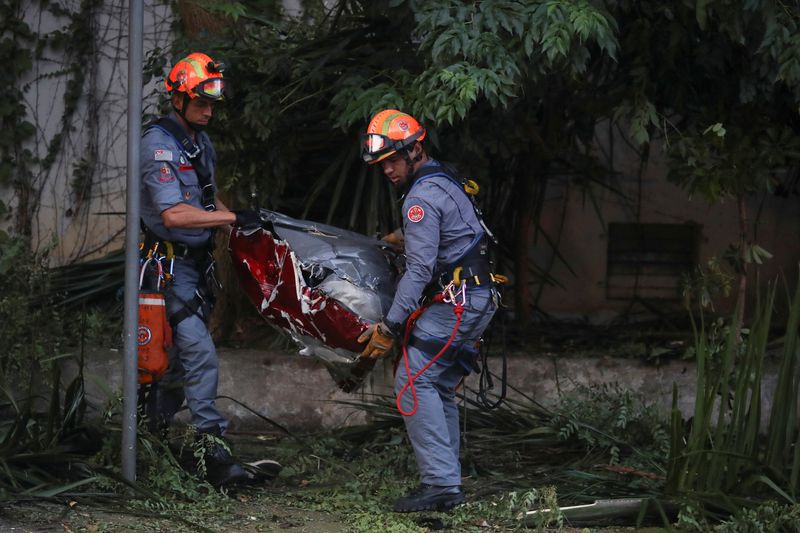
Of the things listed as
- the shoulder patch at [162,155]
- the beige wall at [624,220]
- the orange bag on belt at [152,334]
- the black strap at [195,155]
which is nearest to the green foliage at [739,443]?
the orange bag on belt at [152,334]

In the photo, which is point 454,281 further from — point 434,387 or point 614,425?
point 614,425

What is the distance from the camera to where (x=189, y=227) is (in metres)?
5.46

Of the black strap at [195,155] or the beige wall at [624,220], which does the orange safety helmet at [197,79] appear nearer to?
the black strap at [195,155]

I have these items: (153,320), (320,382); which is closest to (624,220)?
(320,382)

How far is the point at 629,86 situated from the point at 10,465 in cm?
383

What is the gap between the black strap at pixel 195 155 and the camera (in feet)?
18.5

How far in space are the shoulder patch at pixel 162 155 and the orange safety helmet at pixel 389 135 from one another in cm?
92

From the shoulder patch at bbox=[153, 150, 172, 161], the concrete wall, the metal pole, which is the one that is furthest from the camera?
the concrete wall

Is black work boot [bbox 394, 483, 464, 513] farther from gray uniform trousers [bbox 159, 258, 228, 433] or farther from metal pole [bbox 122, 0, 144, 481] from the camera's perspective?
metal pole [bbox 122, 0, 144, 481]

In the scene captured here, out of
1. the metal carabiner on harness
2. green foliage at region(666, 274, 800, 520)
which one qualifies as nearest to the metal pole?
the metal carabiner on harness

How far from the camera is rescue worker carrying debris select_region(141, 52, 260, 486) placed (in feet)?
18.2

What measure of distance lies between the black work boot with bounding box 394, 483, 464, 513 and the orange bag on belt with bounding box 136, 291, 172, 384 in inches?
50.5

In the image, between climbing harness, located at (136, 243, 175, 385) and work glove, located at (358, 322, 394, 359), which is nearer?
work glove, located at (358, 322, 394, 359)

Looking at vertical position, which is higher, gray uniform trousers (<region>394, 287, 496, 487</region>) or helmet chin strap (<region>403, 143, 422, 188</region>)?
helmet chin strap (<region>403, 143, 422, 188</region>)
